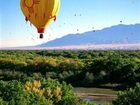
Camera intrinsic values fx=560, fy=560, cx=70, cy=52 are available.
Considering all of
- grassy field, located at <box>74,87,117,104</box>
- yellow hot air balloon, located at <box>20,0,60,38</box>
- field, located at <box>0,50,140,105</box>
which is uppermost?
yellow hot air balloon, located at <box>20,0,60,38</box>

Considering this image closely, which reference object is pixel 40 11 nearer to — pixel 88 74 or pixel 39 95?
pixel 39 95

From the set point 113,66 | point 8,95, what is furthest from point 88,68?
point 8,95

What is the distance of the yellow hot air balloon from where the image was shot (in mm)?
25562

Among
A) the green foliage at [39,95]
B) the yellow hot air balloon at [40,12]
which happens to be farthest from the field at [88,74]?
the yellow hot air balloon at [40,12]

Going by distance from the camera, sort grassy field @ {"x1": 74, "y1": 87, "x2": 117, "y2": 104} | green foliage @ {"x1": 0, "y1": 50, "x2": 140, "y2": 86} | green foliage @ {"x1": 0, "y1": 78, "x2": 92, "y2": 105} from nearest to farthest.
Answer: green foliage @ {"x1": 0, "y1": 78, "x2": 92, "y2": 105}, grassy field @ {"x1": 74, "y1": 87, "x2": 117, "y2": 104}, green foliage @ {"x1": 0, "y1": 50, "x2": 140, "y2": 86}

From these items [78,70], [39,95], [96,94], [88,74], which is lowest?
[96,94]

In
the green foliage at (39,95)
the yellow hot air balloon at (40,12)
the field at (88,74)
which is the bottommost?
the field at (88,74)

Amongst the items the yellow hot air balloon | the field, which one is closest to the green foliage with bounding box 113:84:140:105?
the yellow hot air balloon

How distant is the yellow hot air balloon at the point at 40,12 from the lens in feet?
83.9

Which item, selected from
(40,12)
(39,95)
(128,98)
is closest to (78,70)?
(39,95)

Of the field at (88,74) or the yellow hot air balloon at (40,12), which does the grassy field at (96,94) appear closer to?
the field at (88,74)

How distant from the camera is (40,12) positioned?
1009 inches

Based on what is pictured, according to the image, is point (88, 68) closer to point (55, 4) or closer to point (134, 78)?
point (134, 78)

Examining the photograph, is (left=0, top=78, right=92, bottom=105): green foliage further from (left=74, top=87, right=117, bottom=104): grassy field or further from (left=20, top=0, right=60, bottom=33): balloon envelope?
(left=74, top=87, right=117, bottom=104): grassy field
